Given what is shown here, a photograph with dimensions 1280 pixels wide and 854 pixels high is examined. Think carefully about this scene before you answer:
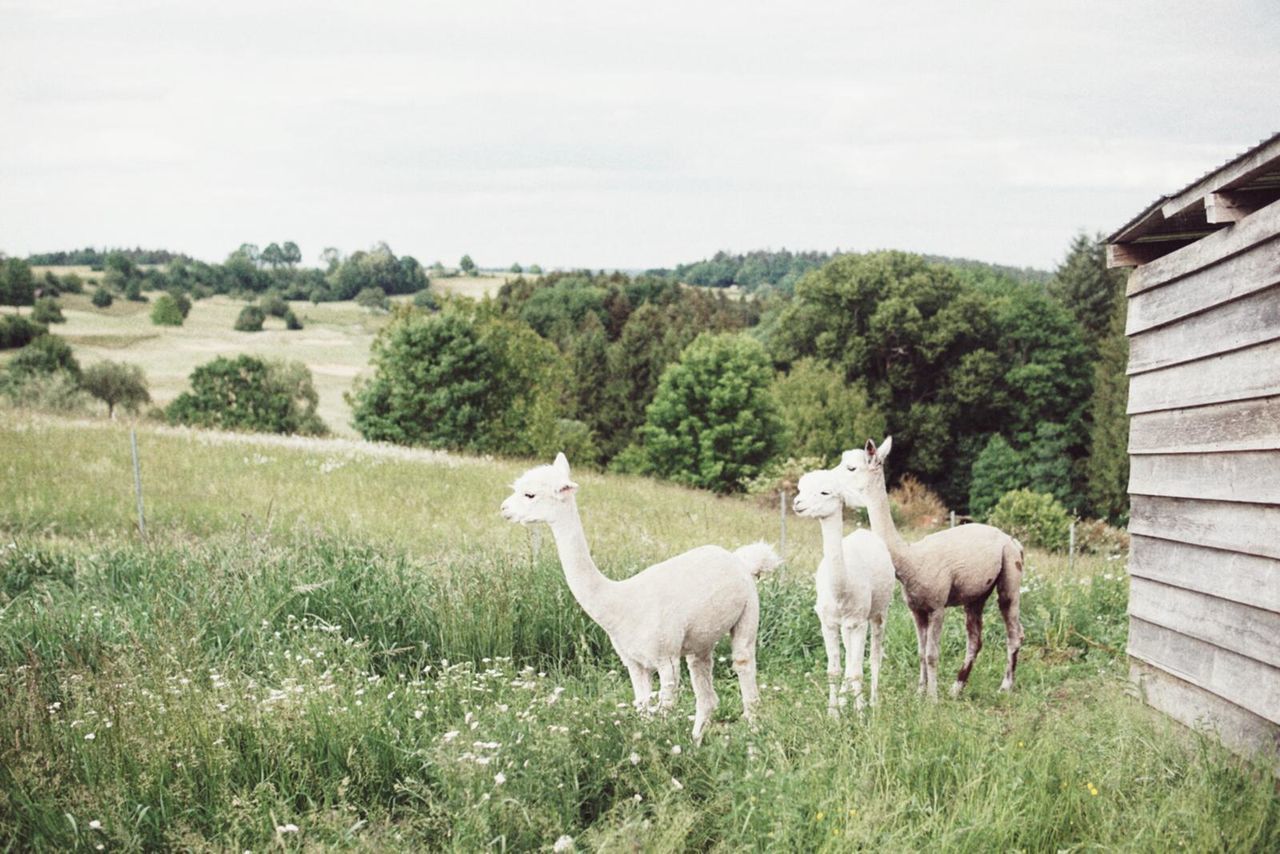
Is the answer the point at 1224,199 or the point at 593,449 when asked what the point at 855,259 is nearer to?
the point at 593,449

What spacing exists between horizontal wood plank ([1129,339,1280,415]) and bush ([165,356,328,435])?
51716mm

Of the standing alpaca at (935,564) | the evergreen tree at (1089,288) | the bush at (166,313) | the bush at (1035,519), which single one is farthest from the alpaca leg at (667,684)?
the bush at (166,313)

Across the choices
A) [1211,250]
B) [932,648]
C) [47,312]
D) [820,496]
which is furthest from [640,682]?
[47,312]

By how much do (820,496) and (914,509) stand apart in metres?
27.4

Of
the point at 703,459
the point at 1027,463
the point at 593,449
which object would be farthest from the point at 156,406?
the point at 1027,463

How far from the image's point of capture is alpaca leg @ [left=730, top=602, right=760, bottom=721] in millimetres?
5930

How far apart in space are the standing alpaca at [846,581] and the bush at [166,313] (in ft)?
253

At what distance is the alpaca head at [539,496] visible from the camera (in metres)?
5.48

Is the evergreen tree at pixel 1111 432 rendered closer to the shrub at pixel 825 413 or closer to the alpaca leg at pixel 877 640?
the shrub at pixel 825 413

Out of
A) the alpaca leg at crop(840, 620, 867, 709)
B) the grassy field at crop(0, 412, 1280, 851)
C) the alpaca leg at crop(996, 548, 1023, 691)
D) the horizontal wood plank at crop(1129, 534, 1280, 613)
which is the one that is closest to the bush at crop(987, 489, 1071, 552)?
the grassy field at crop(0, 412, 1280, 851)

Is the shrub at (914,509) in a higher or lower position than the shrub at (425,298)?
lower

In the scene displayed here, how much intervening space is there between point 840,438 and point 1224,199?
3982 centimetres

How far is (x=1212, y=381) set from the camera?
567cm

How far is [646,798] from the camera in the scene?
5000mm
